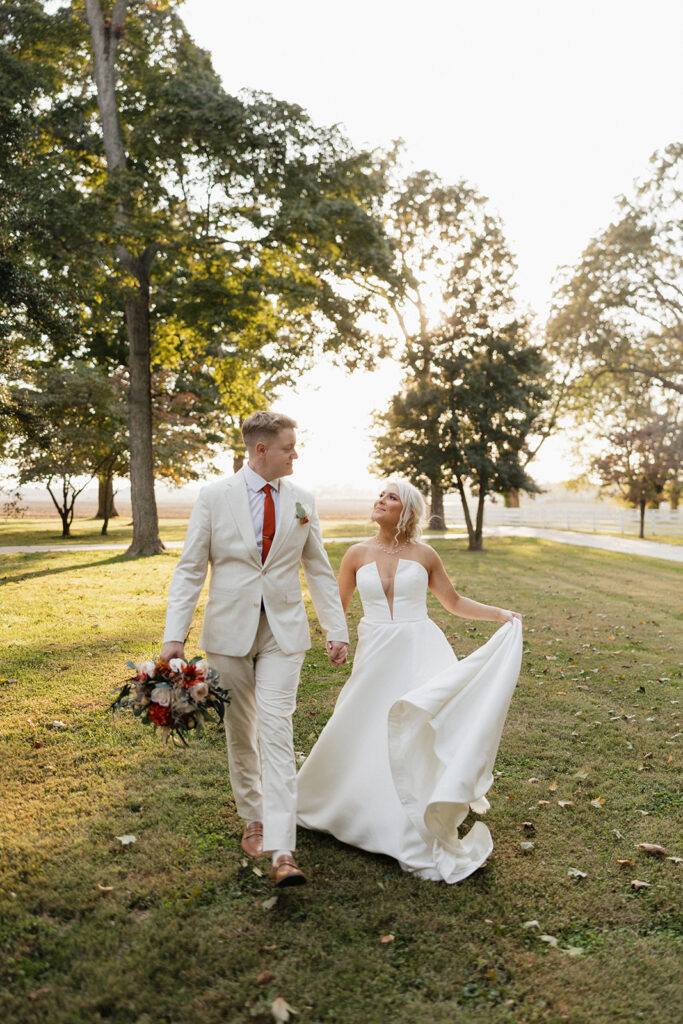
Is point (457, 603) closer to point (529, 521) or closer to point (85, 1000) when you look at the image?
point (85, 1000)

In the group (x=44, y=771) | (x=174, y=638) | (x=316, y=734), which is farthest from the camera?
(x=316, y=734)

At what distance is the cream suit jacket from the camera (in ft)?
13.5

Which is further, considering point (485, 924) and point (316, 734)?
point (316, 734)

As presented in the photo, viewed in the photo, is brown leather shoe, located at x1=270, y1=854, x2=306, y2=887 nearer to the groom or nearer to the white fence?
the groom

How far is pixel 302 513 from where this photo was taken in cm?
427

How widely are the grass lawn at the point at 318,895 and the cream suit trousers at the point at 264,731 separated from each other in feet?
1.14

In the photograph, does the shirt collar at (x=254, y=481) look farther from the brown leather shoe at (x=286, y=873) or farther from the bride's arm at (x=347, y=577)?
the brown leather shoe at (x=286, y=873)

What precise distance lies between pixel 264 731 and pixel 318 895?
2.84ft

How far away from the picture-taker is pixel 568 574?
64.8 ft

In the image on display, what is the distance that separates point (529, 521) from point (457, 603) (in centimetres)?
4276

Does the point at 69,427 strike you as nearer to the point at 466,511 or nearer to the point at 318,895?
the point at 466,511

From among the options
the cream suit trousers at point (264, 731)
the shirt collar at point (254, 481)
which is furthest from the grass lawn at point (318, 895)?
the shirt collar at point (254, 481)

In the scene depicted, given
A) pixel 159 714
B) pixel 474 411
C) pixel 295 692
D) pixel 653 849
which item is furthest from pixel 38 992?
pixel 474 411

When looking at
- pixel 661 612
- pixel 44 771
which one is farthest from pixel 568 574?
pixel 44 771
